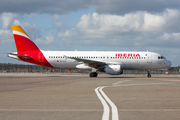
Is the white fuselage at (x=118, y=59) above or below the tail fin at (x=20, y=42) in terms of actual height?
below

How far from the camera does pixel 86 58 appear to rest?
35938mm

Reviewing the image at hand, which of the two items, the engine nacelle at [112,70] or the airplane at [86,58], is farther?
the airplane at [86,58]

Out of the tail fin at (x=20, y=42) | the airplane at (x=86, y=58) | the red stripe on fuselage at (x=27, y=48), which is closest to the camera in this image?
the airplane at (x=86, y=58)

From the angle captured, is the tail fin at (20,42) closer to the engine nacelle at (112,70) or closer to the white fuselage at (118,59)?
the white fuselage at (118,59)

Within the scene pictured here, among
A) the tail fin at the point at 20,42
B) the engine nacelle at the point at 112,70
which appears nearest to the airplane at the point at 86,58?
the tail fin at the point at 20,42

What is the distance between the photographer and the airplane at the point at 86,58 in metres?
35.3

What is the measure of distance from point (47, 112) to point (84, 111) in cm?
114

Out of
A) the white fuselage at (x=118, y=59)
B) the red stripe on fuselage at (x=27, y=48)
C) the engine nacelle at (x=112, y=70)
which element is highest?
the red stripe on fuselage at (x=27, y=48)

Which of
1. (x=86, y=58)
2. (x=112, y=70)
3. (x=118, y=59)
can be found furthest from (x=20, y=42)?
(x=118, y=59)

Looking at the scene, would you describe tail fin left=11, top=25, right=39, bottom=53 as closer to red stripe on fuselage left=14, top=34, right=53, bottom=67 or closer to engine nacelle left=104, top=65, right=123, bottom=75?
red stripe on fuselage left=14, top=34, right=53, bottom=67

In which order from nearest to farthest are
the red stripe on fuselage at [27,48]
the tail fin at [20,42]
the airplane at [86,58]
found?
the airplane at [86,58], the red stripe on fuselage at [27,48], the tail fin at [20,42]

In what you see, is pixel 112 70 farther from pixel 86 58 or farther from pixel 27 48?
pixel 27 48

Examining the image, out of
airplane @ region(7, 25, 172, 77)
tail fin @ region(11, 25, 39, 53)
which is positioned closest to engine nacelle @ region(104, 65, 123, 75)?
airplane @ region(7, 25, 172, 77)

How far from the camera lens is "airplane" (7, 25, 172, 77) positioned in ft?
116
